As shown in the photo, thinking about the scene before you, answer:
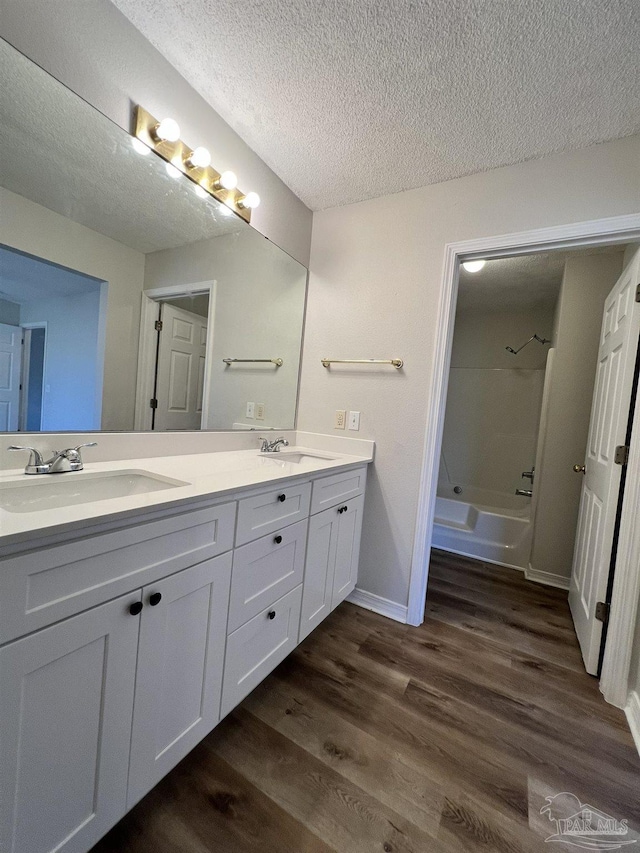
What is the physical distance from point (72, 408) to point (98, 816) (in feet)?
3.41

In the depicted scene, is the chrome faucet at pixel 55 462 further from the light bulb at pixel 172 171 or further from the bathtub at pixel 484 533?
the bathtub at pixel 484 533

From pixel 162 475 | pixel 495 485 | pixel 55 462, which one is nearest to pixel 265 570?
pixel 162 475

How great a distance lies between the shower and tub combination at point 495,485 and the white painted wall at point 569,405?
13 centimetres

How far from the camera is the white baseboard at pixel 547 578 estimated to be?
233 centimetres

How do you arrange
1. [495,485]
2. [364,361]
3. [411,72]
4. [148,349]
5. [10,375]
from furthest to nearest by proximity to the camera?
1. [495,485]
2. [364,361]
3. [148,349]
4. [411,72]
5. [10,375]

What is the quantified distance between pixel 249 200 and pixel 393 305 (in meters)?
0.87

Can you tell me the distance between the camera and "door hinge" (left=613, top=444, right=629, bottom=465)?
142 cm

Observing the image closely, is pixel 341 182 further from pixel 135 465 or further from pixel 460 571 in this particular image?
pixel 460 571

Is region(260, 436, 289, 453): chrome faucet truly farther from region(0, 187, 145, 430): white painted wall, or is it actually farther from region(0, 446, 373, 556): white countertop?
region(0, 187, 145, 430): white painted wall

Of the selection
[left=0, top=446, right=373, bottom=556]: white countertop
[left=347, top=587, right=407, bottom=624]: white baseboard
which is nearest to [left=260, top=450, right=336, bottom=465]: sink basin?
[left=0, top=446, right=373, bottom=556]: white countertop

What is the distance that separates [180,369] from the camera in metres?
1.48

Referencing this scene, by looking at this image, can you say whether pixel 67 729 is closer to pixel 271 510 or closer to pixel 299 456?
pixel 271 510

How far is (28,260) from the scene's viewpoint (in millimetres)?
989

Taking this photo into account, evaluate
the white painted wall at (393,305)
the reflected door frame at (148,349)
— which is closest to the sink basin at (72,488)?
the reflected door frame at (148,349)
